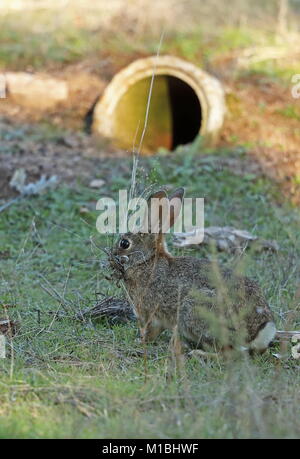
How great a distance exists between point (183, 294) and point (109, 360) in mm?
695

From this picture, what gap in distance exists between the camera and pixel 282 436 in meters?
3.63

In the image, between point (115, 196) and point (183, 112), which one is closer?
point (115, 196)

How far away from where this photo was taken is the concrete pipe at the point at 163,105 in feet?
33.0

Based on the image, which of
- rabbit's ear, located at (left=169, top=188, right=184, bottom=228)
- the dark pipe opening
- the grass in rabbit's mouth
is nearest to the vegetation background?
the grass in rabbit's mouth

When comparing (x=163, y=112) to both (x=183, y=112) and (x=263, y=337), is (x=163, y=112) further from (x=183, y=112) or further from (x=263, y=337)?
(x=263, y=337)

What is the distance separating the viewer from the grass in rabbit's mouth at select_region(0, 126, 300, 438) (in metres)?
3.81

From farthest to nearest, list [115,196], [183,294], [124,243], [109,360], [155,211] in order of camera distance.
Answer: [115,196]
[124,243]
[155,211]
[183,294]
[109,360]

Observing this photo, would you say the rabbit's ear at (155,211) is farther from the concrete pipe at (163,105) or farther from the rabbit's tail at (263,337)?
the concrete pipe at (163,105)

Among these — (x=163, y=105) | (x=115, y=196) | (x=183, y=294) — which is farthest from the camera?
(x=163, y=105)

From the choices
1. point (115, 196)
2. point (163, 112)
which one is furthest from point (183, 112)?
point (115, 196)

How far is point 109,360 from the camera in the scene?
16.1 ft

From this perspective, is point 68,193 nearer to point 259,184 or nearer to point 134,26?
point 259,184

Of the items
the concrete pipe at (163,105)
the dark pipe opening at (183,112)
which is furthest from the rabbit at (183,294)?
the dark pipe opening at (183,112)

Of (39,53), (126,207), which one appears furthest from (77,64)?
(126,207)
